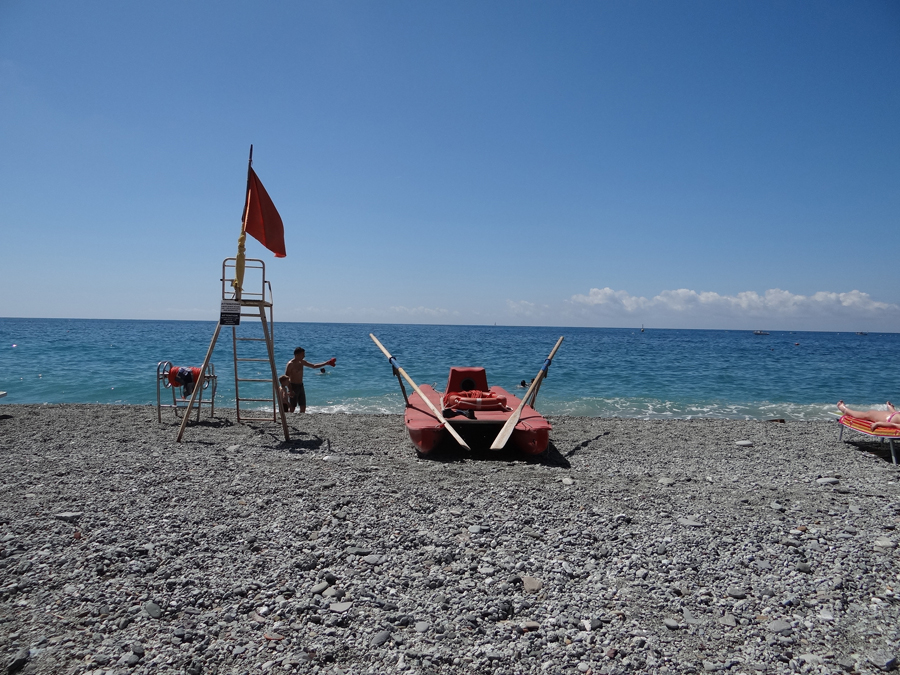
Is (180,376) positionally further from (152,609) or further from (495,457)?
(152,609)

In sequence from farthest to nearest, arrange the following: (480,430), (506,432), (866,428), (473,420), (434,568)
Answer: (480,430), (866,428), (473,420), (506,432), (434,568)

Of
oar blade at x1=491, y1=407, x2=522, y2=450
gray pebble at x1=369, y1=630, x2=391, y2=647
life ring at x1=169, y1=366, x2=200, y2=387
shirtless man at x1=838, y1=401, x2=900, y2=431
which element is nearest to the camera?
gray pebble at x1=369, y1=630, x2=391, y2=647

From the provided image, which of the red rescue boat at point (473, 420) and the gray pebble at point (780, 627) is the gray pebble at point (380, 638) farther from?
the red rescue boat at point (473, 420)

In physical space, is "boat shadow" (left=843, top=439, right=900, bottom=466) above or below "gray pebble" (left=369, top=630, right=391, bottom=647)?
below

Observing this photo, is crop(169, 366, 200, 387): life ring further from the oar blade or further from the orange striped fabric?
the orange striped fabric

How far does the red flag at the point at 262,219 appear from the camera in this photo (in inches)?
337

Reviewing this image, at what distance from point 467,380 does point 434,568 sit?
6543 mm

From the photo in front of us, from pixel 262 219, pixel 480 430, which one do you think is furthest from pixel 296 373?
pixel 480 430

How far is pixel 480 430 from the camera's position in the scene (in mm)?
9562

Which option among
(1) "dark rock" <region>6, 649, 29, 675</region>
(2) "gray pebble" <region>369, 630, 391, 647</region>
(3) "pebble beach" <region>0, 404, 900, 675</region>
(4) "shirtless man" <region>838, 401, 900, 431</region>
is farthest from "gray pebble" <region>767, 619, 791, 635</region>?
(4) "shirtless man" <region>838, 401, 900, 431</region>

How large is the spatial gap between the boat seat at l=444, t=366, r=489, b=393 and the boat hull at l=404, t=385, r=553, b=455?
3.19 feet

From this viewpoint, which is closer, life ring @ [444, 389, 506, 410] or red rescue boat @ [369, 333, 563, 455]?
red rescue boat @ [369, 333, 563, 455]

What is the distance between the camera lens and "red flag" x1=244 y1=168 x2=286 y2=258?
8562 millimetres

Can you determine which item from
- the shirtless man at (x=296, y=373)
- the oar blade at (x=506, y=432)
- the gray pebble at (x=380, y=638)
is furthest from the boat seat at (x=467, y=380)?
the gray pebble at (x=380, y=638)
